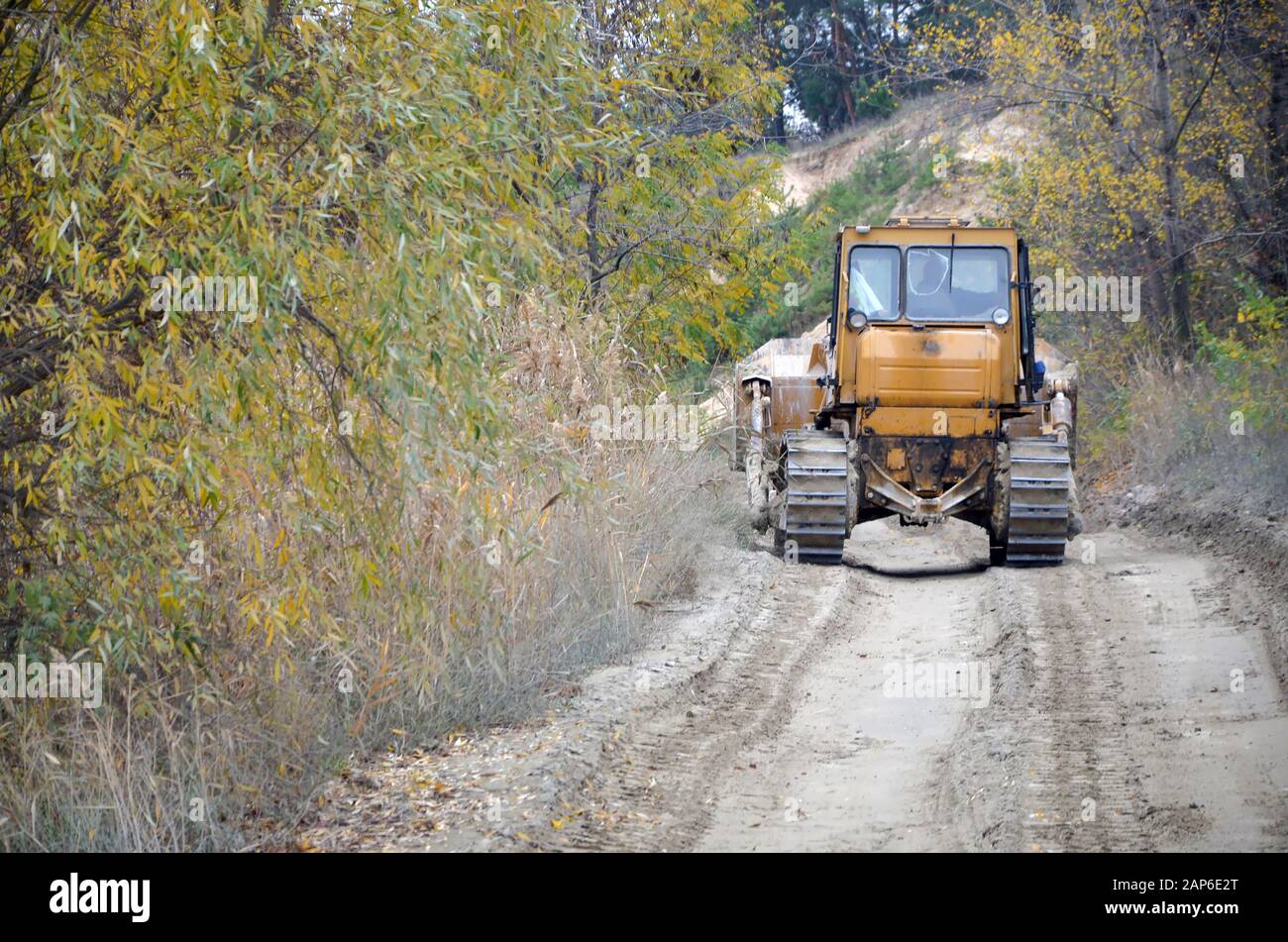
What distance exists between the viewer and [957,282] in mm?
13523

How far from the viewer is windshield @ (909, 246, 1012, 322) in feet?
44.0

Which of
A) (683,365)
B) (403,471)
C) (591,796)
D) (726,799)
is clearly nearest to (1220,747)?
(726,799)

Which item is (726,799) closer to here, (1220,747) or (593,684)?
(593,684)

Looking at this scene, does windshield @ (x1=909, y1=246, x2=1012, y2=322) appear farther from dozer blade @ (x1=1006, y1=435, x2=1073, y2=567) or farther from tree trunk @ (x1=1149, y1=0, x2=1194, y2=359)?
tree trunk @ (x1=1149, y1=0, x2=1194, y2=359)

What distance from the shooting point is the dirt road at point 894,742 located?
5.96 metres

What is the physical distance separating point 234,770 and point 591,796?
1631 mm

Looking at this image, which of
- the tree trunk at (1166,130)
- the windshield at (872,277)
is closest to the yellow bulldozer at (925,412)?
the windshield at (872,277)

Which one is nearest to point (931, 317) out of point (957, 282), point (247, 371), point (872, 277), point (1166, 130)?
point (957, 282)

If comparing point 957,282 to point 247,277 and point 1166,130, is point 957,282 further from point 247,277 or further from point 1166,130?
point 247,277

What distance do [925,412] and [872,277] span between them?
153cm

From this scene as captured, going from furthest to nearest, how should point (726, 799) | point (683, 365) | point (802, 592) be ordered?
point (683, 365)
point (802, 592)
point (726, 799)

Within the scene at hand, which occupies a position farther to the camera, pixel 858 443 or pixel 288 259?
pixel 858 443

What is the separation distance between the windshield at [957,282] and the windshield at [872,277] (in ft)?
0.57

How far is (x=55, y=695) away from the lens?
246 inches
